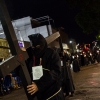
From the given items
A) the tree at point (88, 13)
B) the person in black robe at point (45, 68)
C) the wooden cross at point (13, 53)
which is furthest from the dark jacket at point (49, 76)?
the tree at point (88, 13)

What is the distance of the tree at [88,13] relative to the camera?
16.3 m

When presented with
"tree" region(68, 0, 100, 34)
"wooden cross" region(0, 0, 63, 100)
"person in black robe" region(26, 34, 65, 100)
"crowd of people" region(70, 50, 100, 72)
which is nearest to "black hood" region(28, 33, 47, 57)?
"person in black robe" region(26, 34, 65, 100)

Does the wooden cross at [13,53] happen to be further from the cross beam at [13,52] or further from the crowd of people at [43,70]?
the crowd of people at [43,70]

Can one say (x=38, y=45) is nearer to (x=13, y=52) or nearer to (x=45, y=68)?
(x=45, y=68)

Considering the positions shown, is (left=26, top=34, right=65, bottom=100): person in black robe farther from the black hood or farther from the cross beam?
the cross beam

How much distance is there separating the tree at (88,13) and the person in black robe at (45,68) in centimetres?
1357

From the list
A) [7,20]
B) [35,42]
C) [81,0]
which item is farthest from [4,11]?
[81,0]

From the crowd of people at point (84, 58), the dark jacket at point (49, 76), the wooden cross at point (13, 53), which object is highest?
the wooden cross at point (13, 53)

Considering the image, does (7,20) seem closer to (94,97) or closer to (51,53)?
(51,53)

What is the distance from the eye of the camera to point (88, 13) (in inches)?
736

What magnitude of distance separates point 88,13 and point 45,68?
1632 centimetres

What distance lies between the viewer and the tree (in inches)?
641

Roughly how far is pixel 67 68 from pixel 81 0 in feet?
29.4

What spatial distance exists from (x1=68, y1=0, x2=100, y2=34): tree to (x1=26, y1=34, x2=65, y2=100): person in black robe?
44.5ft
